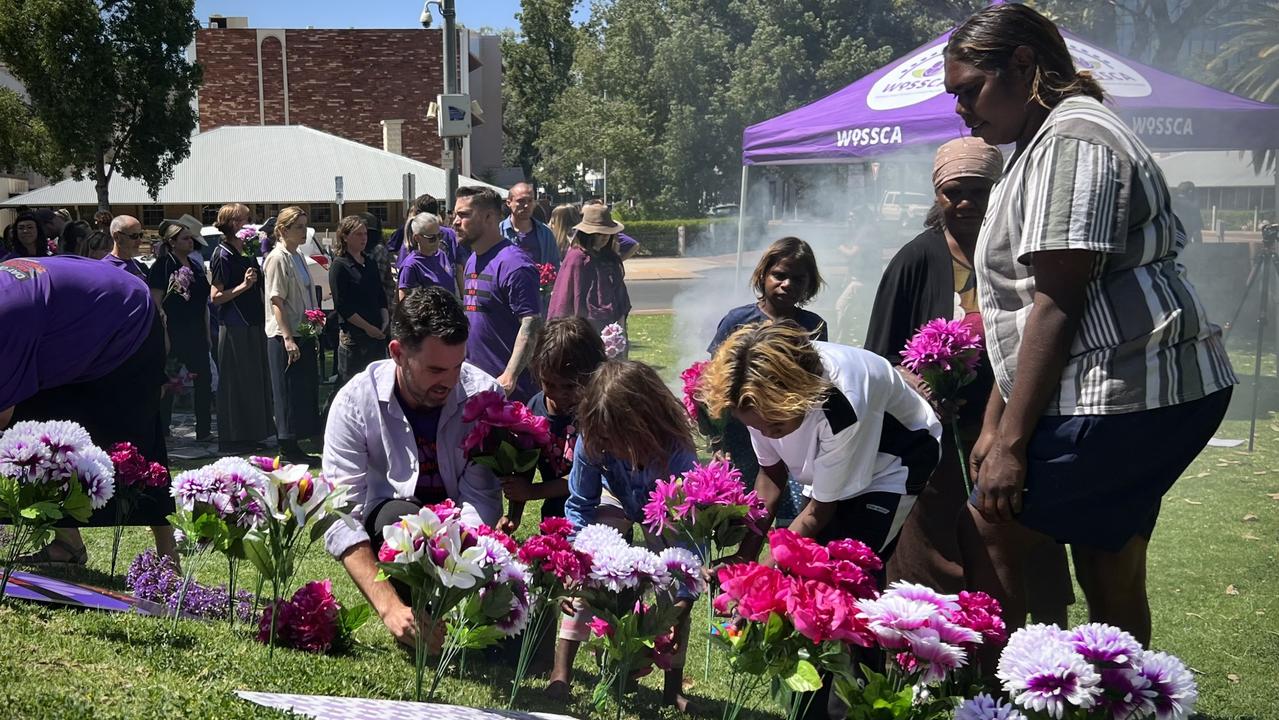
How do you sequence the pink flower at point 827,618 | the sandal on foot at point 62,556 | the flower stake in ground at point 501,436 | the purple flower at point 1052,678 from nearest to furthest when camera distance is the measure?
1. the purple flower at point 1052,678
2. the pink flower at point 827,618
3. the flower stake in ground at point 501,436
4. the sandal on foot at point 62,556

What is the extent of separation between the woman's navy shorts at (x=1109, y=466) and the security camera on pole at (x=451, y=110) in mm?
12502

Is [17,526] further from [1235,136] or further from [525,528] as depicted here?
[1235,136]

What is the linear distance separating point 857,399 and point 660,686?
152 cm

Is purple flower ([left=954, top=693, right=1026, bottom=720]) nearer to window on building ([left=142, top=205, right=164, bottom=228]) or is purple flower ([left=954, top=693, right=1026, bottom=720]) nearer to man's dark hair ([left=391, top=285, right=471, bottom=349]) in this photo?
man's dark hair ([left=391, top=285, right=471, bottom=349])

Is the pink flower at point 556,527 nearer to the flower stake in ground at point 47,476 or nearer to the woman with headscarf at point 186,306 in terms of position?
the flower stake in ground at point 47,476

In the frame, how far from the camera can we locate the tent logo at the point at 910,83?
10352 mm

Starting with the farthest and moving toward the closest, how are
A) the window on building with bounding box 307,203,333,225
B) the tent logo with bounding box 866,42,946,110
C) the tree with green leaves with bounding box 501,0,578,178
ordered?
the tree with green leaves with bounding box 501,0,578,178
the window on building with bounding box 307,203,333,225
the tent logo with bounding box 866,42,946,110

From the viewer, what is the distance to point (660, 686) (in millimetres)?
4352

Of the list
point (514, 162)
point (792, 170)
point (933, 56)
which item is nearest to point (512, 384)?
point (933, 56)

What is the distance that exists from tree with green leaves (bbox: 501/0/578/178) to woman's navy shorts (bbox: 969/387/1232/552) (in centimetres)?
5499

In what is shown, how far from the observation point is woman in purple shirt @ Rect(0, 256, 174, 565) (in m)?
4.69

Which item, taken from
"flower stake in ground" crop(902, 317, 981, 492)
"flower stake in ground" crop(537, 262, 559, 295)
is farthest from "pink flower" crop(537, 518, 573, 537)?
"flower stake in ground" crop(537, 262, 559, 295)

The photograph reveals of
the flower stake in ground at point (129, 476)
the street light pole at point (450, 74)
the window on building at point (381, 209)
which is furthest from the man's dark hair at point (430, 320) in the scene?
the window on building at point (381, 209)

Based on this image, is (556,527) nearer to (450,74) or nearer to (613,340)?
(613,340)
